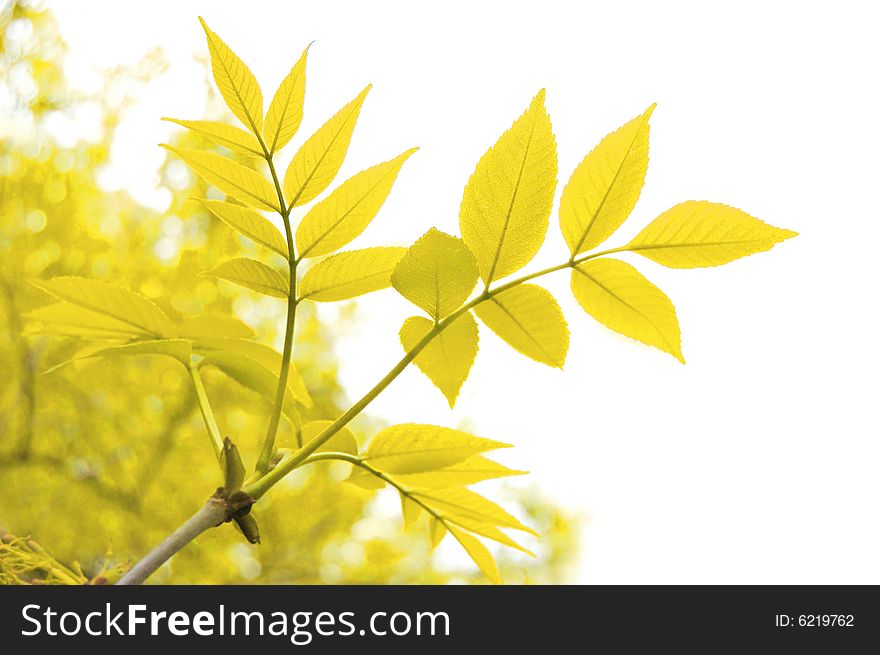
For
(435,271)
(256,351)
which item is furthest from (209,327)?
(435,271)

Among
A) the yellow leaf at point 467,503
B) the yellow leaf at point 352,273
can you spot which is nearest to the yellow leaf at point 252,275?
the yellow leaf at point 352,273

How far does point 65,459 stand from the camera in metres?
1.52

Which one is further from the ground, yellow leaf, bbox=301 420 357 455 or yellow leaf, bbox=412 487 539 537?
yellow leaf, bbox=301 420 357 455

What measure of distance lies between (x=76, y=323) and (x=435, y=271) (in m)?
0.16

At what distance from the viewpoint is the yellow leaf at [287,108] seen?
287mm

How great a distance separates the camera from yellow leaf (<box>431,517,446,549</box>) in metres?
0.36

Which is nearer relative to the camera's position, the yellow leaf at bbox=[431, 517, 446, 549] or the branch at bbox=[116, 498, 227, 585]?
the branch at bbox=[116, 498, 227, 585]

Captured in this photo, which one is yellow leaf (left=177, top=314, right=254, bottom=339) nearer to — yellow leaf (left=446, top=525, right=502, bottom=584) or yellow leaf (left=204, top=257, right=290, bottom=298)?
yellow leaf (left=204, top=257, right=290, bottom=298)

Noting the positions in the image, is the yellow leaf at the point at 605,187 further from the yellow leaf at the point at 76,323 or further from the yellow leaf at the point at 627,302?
the yellow leaf at the point at 76,323

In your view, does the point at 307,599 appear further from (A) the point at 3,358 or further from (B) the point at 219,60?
(A) the point at 3,358

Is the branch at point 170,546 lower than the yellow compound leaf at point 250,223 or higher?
lower

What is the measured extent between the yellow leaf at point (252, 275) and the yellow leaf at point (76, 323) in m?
0.05

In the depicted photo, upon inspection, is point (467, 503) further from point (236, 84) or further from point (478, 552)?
point (236, 84)

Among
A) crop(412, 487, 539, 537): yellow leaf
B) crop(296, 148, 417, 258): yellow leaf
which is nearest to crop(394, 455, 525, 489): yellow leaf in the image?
crop(412, 487, 539, 537): yellow leaf
